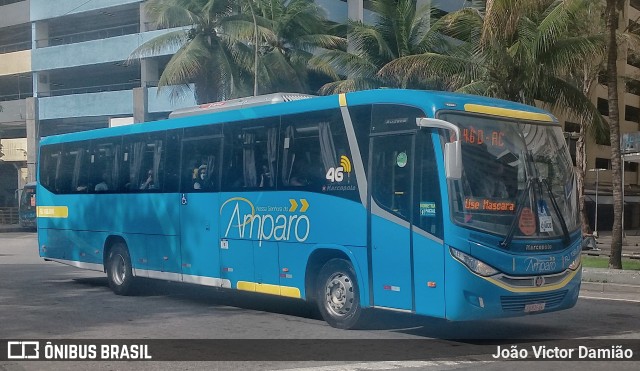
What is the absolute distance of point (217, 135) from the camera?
13.7m

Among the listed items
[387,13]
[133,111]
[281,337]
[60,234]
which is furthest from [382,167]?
[133,111]

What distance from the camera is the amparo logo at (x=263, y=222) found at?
39.4 feet

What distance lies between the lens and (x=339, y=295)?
11.4 meters

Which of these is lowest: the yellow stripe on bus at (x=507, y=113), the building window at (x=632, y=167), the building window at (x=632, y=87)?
the building window at (x=632, y=167)

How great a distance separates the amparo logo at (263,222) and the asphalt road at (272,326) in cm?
125

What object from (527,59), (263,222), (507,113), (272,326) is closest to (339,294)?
(272,326)

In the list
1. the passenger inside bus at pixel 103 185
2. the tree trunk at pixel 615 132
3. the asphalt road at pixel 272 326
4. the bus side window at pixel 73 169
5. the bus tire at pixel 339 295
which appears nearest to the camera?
the asphalt road at pixel 272 326

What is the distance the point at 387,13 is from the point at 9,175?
34221mm

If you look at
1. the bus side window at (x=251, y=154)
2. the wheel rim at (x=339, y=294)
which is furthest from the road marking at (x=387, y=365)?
the bus side window at (x=251, y=154)

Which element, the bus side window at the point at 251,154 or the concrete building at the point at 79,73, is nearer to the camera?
the bus side window at the point at 251,154

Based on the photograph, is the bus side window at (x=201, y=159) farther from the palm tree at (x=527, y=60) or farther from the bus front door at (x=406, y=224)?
the palm tree at (x=527, y=60)

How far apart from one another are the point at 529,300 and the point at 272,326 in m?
3.58

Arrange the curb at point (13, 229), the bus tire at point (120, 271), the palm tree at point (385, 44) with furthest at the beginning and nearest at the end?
1. the curb at point (13, 229)
2. the palm tree at point (385, 44)
3. the bus tire at point (120, 271)

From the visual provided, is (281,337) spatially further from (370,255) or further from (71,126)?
(71,126)
